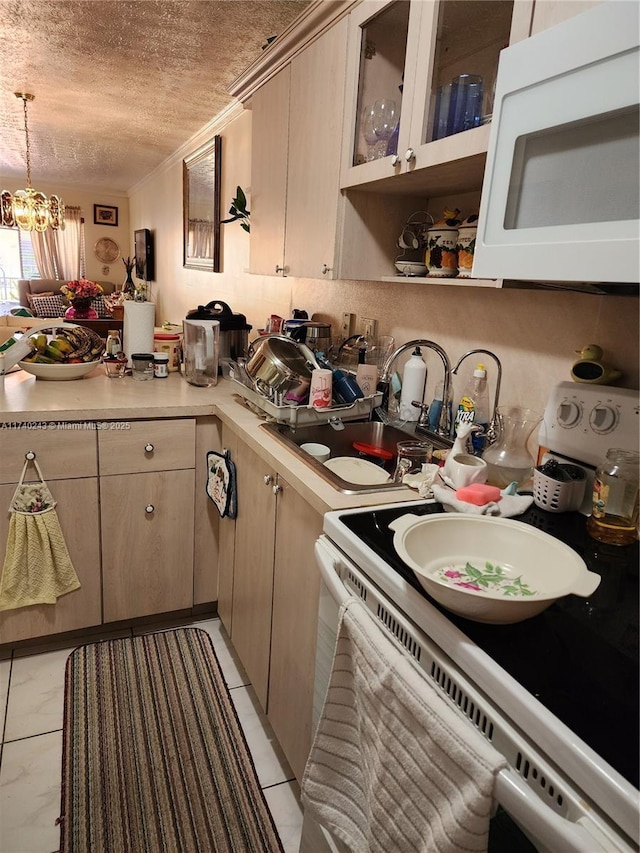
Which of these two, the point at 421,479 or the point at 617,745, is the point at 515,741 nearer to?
the point at 617,745

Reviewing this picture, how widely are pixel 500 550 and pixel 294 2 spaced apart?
2131mm

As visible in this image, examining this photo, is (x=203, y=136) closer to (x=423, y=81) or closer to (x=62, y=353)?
(x=62, y=353)

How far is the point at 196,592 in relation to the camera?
2074 millimetres

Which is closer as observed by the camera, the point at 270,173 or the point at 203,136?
the point at 270,173

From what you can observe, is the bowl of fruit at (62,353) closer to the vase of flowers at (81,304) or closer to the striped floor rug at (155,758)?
the striped floor rug at (155,758)

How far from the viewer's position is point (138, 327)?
89.7 inches

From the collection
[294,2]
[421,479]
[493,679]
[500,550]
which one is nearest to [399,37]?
[294,2]

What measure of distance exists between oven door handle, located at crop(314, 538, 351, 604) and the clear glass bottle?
48 cm

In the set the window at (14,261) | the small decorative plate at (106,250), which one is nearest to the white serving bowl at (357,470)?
the small decorative plate at (106,250)

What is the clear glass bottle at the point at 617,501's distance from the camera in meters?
1.01

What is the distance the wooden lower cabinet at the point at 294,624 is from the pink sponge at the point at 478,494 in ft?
0.99

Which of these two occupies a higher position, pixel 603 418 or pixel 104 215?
pixel 104 215

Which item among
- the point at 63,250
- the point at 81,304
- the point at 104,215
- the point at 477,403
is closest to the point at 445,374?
the point at 477,403

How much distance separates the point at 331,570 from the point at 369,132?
1205mm
